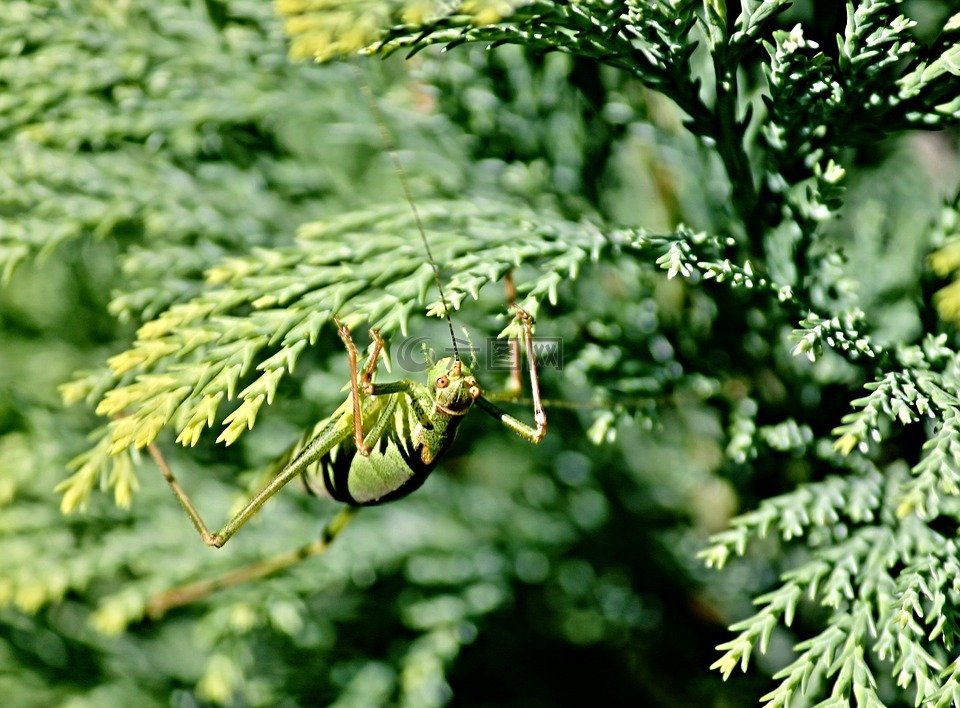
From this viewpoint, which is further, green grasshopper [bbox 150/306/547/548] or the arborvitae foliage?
green grasshopper [bbox 150/306/547/548]

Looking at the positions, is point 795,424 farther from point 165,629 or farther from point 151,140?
point 165,629

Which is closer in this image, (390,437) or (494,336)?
(390,437)

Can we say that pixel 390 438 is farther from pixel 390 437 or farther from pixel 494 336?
pixel 494 336

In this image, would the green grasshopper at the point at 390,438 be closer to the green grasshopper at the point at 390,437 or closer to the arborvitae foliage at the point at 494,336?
the green grasshopper at the point at 390,437

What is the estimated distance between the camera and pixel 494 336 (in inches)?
73.7

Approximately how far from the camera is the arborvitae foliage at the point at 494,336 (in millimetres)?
1321

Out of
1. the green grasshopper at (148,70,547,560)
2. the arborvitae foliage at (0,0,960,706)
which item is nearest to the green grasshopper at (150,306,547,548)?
the green grasshopper at (148,70,547,560)

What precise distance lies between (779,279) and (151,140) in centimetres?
156

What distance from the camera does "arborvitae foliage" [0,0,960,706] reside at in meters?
1.32

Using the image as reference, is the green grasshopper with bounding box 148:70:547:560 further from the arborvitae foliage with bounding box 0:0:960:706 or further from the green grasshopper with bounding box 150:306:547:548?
the arborvitae foliage with bounding box 0:0:960:706

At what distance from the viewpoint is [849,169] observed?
1.94m

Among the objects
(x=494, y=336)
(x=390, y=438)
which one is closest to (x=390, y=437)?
(x=390, y=438)

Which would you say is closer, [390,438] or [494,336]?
[390,438]

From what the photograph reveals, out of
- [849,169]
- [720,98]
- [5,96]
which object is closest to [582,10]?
[720,98]
